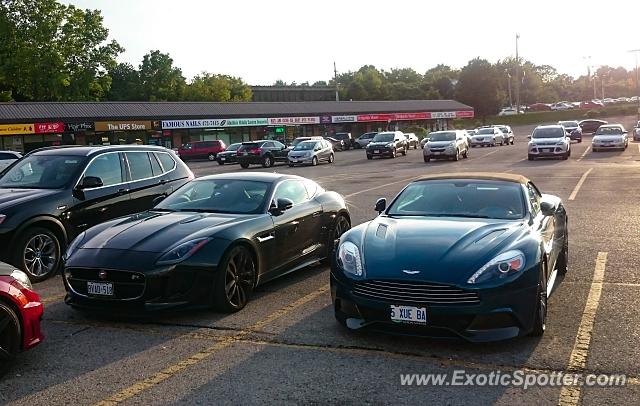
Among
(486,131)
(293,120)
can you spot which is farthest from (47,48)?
(486,131)

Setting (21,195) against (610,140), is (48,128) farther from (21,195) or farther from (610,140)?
(21,195)

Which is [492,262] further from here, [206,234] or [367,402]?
[206,234]

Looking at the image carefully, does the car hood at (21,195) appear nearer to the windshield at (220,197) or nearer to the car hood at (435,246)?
the windshield at (220,197)

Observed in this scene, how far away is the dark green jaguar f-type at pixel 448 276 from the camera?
5160mm

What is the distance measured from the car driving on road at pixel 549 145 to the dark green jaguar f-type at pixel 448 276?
25972 mm

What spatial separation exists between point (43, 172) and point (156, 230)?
3.52 meters

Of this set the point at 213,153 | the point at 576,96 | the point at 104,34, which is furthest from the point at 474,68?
the point at 576,96

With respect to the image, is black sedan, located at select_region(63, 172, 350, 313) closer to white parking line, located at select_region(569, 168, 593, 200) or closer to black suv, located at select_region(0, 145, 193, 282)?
black suv, located at select_region(0, 145, 193, 282)

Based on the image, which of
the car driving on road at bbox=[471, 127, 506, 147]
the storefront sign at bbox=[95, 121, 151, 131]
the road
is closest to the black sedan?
the road

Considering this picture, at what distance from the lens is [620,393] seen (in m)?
4.39

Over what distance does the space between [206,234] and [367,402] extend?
282cm

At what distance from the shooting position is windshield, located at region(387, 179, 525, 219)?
22.0 ft

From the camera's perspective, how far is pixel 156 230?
21.9ft

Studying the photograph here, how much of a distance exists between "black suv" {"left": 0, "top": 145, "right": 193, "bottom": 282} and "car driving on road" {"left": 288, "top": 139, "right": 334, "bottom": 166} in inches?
1009
